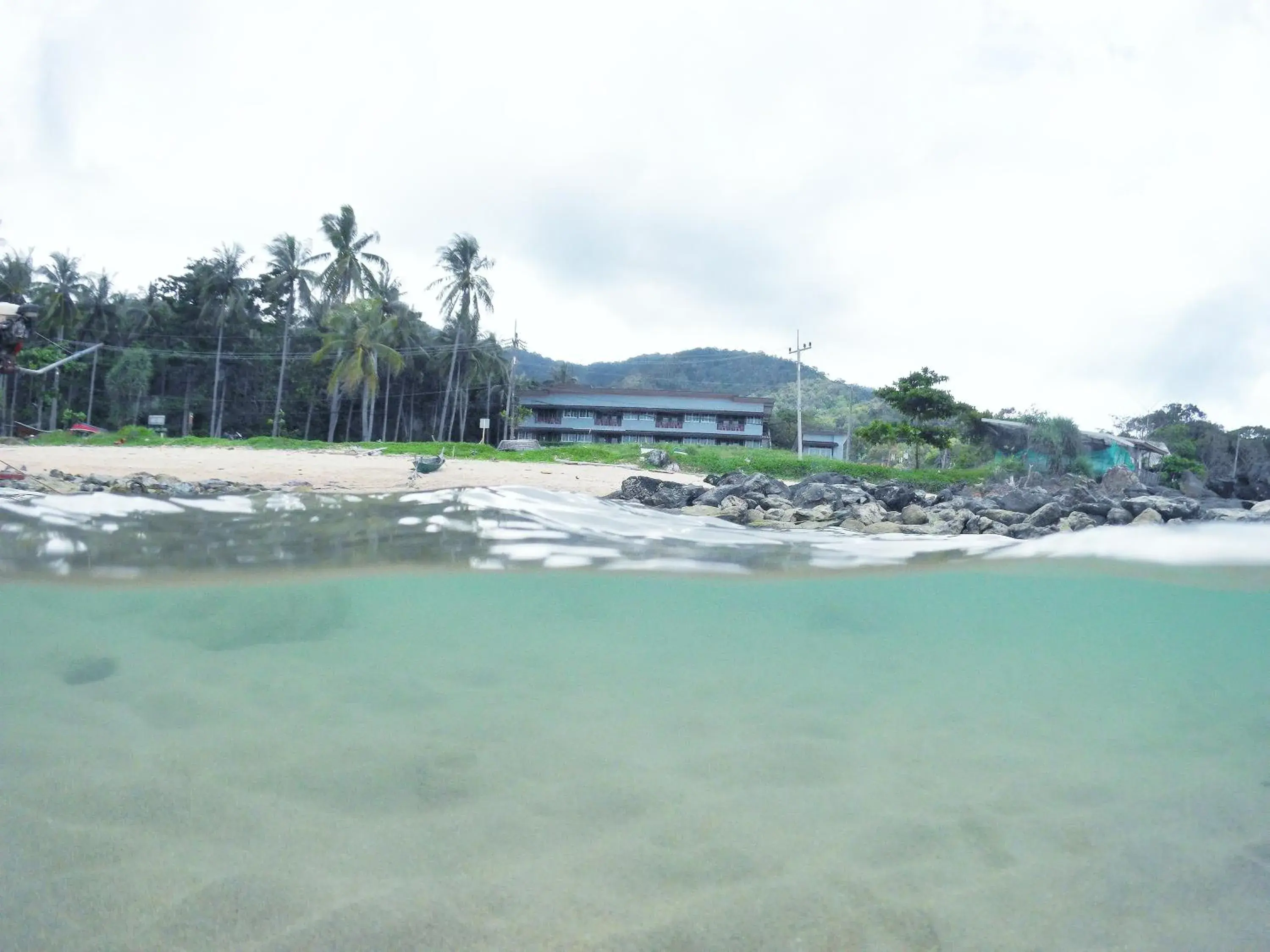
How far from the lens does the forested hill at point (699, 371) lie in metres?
97.1

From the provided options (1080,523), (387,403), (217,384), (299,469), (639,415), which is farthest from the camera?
(639,415)

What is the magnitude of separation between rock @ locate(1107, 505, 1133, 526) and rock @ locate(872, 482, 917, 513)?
3467 millimetres

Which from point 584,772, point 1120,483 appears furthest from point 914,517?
point 1120,483

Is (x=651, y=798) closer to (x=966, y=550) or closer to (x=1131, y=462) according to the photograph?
(x=966, y=550)

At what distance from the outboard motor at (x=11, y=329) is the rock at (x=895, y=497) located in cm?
1492

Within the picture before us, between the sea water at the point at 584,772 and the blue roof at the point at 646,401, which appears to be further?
the blue roof at the point at 646,401

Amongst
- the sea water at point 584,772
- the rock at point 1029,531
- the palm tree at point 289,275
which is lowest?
the sea water at point 584,772

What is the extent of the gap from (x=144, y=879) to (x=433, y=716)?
4.70 ft

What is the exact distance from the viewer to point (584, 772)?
302 centimetres

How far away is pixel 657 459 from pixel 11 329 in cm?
1845

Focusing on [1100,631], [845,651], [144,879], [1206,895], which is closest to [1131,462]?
[1100,631]

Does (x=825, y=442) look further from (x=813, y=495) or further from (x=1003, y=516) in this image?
(x=1003, y=516)

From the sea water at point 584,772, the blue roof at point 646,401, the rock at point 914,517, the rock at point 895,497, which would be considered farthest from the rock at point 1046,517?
the blue roof at point 646,401

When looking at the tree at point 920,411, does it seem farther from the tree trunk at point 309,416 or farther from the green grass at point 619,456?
the tree trunk at point 309,416
